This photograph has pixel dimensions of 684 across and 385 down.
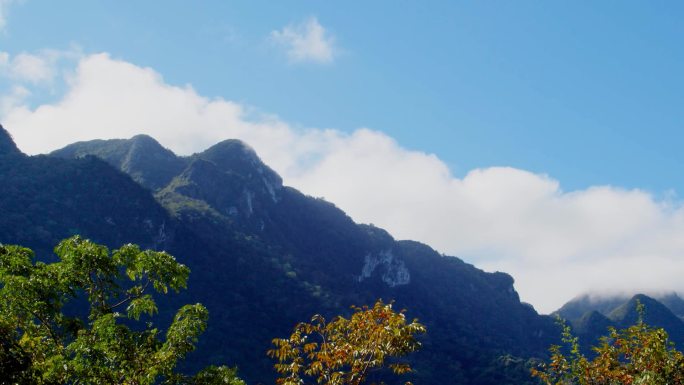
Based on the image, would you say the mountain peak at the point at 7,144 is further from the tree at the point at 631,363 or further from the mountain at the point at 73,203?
the tree at the point at 631,363

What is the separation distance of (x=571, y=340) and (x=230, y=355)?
4268 inches

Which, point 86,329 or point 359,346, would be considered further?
point 86,329

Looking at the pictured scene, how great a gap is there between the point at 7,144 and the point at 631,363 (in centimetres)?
17036

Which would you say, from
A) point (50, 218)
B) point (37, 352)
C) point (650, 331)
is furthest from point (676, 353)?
point (50, 218)

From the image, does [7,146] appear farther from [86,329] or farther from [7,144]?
[86,329]

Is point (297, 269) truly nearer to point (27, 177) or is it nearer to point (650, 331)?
point (27, 177)

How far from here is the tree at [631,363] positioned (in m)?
14.5

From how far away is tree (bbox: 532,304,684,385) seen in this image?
570 inches

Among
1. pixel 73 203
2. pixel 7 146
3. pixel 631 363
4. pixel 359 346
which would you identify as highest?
pixel 7 146

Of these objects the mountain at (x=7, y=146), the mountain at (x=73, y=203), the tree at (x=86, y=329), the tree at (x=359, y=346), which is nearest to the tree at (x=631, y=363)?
the tree at (x=359, y=346)

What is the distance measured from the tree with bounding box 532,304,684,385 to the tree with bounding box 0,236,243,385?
10263mm

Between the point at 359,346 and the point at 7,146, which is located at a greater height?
the point at 7,146

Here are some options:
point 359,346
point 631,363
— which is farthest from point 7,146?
point 631,363

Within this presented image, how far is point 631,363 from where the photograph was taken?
52.9 ft
